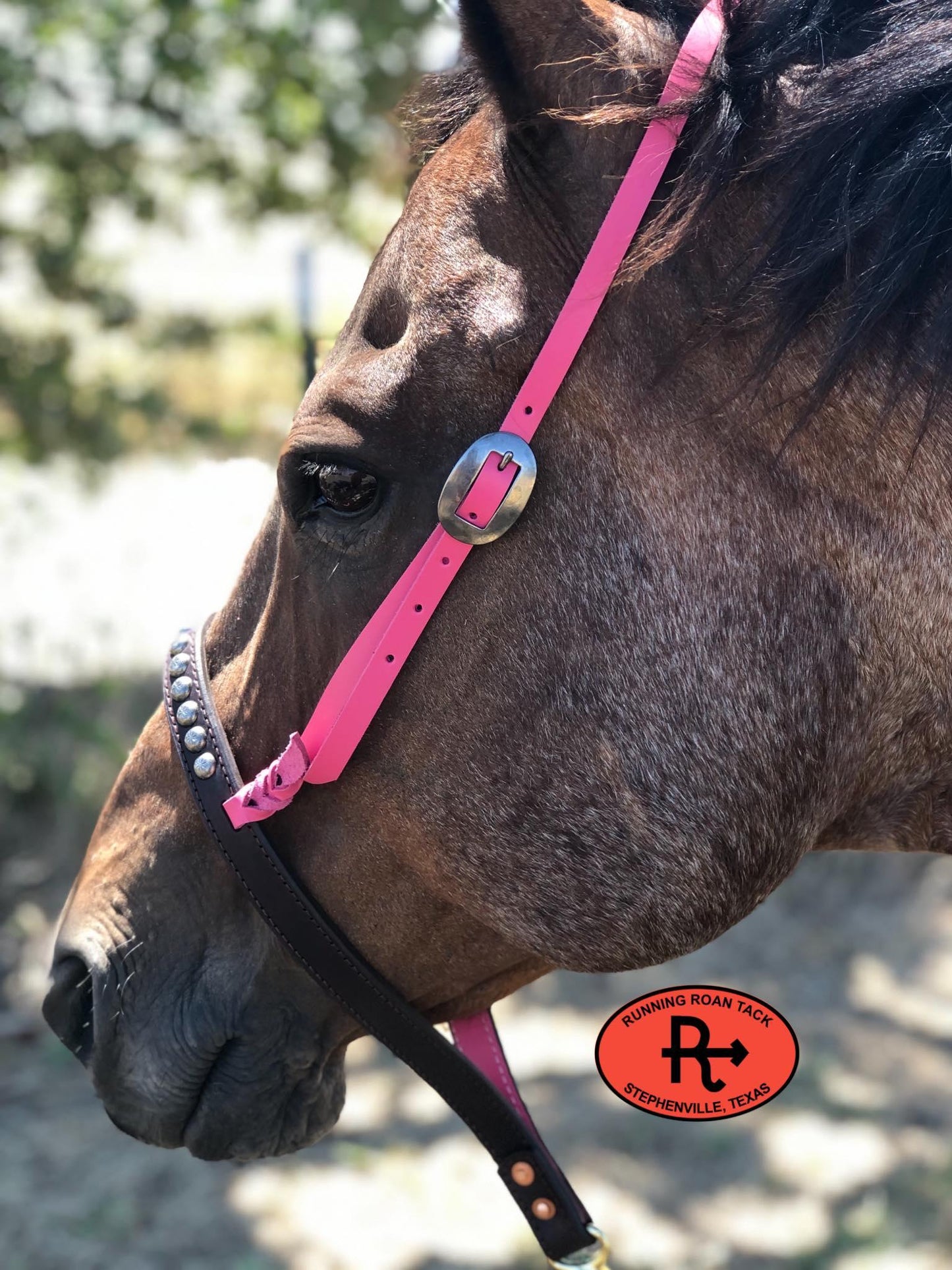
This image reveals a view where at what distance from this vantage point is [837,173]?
4.06 ft

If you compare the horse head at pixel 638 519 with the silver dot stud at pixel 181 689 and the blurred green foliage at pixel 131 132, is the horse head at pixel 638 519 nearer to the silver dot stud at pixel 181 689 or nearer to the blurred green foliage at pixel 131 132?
the silver dot stud at pixel 181 689

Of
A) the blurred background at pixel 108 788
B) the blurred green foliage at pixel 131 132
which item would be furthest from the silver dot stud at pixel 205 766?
the blurred green foliage at pixel 131 132

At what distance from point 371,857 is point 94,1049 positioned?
0.50m

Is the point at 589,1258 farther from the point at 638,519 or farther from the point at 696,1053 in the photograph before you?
the point at 638,519

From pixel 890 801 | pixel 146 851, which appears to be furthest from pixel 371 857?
pixel 890 801

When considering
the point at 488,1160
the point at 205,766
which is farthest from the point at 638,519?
the point at 488,1160

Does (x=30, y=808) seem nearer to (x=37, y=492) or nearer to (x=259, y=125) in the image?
(x=37, y=492)

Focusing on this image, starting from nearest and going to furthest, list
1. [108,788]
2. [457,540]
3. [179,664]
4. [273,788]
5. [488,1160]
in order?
[457,540]
[273,788]
[179,664]
[488,1160]
[108,788]

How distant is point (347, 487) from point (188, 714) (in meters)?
0.42

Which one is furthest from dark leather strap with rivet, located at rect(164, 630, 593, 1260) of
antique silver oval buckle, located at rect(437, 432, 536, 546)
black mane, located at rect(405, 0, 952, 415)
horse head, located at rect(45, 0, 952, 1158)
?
black mane, located at rect(405, 0, 952, 415)

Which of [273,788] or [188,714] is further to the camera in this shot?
[188,714]

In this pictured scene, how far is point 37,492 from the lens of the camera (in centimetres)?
475

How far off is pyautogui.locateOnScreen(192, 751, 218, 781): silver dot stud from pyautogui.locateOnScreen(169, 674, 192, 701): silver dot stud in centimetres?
11

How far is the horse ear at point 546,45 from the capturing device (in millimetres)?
1288
